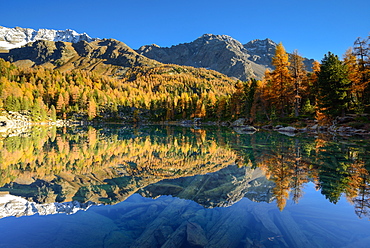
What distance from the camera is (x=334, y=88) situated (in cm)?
3528

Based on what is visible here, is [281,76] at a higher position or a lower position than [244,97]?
higher

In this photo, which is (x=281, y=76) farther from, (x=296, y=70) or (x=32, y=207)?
(x=32, y=207)

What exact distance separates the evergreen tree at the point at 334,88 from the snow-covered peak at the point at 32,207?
40.6m

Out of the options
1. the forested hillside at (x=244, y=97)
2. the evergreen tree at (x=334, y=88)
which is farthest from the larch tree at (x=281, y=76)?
the evergreen tree at (x=334, y=88)

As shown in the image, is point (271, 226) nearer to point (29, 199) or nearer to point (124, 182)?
point (124, 182)

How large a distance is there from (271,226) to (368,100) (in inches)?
1643

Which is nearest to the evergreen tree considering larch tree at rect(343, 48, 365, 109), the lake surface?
larch tree at rect(343, 48, 365, 109)

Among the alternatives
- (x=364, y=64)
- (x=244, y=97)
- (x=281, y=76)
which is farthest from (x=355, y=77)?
(x=244, y=97)

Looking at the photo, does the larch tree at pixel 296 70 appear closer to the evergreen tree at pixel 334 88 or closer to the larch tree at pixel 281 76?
the larch tree at pixel 281 76

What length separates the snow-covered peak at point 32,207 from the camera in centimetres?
661

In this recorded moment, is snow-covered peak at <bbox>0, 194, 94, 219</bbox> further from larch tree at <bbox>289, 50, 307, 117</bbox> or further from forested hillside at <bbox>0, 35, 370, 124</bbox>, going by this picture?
larch tree at <bbox>289, 50, 307, 117</bbox>

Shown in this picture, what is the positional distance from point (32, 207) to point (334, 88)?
43.3m

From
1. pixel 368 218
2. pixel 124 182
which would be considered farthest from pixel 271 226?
pixel 124 182

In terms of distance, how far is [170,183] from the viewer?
9.76 m
